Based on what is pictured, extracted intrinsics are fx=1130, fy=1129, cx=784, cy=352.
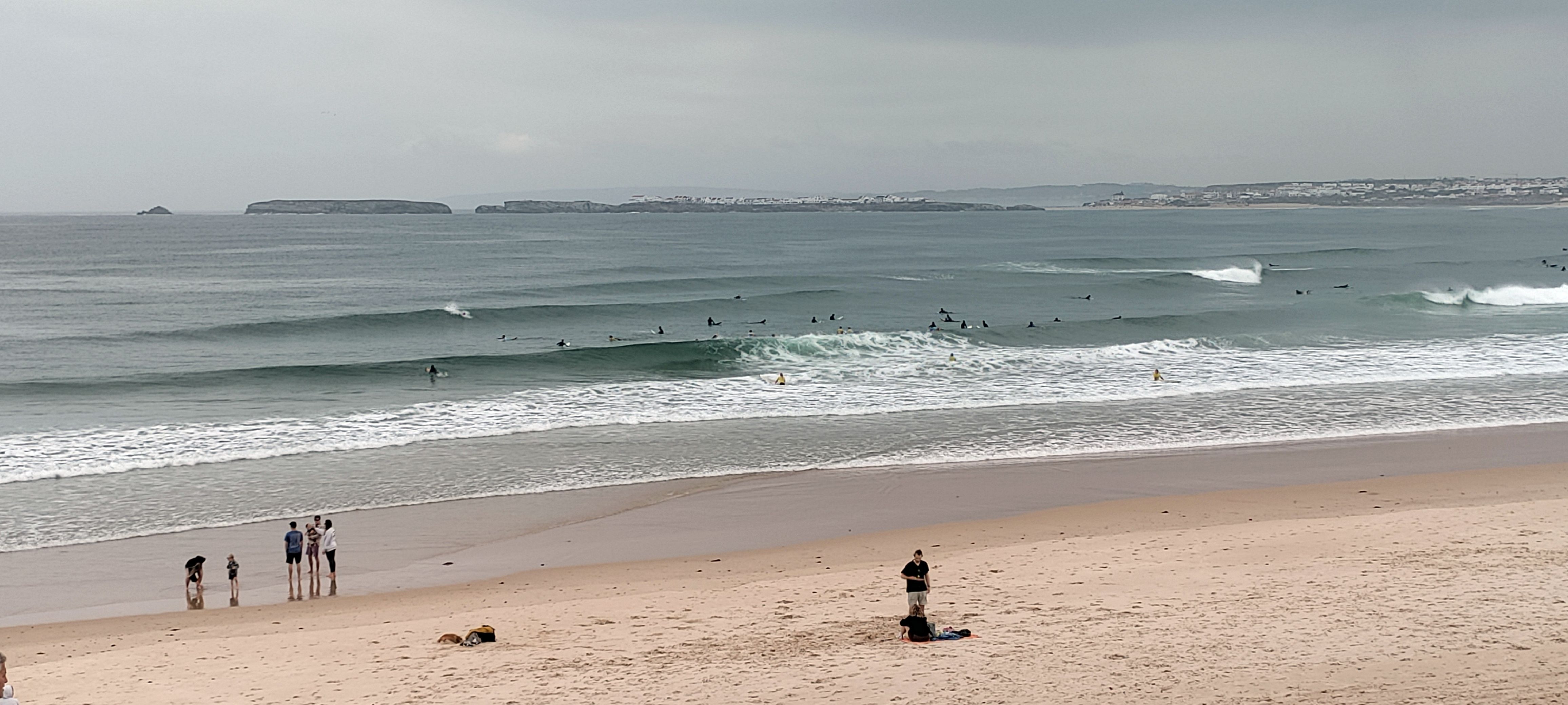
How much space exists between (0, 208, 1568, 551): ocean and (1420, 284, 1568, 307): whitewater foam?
0.31m

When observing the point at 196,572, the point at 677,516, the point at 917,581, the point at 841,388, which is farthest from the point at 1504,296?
the point at 196,572

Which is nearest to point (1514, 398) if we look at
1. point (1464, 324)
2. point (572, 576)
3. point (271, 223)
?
point (1464, 324)

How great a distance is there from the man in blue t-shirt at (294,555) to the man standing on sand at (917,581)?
7.81m

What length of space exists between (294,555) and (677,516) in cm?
567

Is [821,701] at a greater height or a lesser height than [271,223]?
lesser

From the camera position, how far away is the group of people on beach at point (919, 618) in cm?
1108

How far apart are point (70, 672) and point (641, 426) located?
48.3 feet

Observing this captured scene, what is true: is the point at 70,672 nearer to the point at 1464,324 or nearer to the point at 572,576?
the point at 572,576

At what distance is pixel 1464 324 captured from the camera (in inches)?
1718

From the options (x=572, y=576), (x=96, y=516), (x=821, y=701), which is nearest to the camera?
(x=821, y=701)

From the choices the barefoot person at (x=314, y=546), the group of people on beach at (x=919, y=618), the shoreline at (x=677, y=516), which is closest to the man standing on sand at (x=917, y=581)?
the group of people on beach at (x=919, y=618)

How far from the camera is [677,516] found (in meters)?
17.8

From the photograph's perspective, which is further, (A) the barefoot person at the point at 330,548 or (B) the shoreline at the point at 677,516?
(B) the shoreline at the point at 677,516

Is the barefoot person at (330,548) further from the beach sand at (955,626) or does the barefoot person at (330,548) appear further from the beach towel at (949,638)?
the beach towel at (949,638)
